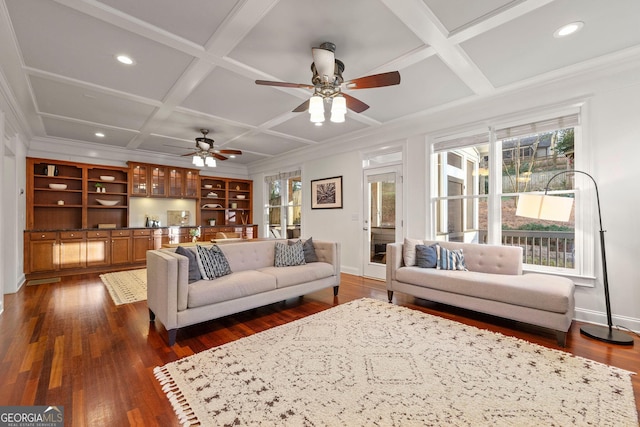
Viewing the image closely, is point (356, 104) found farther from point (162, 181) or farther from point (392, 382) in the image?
point (162, 181)

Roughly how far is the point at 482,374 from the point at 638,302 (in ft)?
7.17

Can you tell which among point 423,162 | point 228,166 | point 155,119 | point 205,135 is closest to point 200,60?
point 155,119

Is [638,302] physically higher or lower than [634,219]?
lower

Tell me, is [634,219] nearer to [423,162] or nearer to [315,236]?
[423,162]

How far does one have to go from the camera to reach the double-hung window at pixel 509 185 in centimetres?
334

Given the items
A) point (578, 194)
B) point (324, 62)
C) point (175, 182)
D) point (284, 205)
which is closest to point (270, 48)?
point (324, 62)

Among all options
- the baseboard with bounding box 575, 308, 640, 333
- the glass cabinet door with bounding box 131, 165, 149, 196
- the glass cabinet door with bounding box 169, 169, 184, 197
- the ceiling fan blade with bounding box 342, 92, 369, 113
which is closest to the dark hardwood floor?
the baseboard with bounding box 575, 308, 640, 333

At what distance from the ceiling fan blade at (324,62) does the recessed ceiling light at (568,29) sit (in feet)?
6.32

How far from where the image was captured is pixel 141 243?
20.7ft

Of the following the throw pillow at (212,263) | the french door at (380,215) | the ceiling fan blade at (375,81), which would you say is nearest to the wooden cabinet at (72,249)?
the throw pillow at (212,263)

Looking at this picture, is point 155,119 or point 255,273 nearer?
point 255,273

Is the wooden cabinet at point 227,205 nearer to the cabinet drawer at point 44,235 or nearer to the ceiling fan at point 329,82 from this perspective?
the cabinet drawer at point 44,235

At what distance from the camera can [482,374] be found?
6.69ft

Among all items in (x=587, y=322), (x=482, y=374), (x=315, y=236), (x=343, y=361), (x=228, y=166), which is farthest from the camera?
(x=228, y=166)
